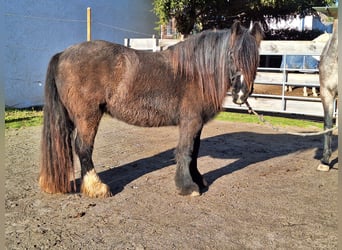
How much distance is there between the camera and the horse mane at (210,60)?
3.74 m

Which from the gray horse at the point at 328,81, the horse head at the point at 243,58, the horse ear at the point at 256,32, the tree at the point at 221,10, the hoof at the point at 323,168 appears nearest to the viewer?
the horse head at the point at 243,58

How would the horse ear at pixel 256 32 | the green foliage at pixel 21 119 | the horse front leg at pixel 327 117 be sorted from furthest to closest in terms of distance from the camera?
the green foliage at pixel 21 119 < the horse front leg at pixel 327 117 < the horse ear at pixel 256 32

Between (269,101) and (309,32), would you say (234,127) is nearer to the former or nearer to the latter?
(269,101)

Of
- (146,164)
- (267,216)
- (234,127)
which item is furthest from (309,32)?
(267,216)

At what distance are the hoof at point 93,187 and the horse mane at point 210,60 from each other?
4.87 ft

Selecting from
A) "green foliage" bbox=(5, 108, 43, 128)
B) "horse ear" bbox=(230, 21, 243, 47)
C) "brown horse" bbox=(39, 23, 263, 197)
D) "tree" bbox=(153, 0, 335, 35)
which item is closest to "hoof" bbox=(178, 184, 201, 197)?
"brown horse" bbox=(39, 23, 263, 197)

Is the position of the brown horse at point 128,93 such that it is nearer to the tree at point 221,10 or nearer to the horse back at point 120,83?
the horse back at point 120,83

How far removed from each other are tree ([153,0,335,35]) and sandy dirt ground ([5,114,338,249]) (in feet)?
20.5

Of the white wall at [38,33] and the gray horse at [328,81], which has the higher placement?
the white wall at [38,33]

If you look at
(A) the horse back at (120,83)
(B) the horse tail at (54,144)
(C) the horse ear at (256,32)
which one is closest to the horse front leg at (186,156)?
(A) the horse back at (120,83)

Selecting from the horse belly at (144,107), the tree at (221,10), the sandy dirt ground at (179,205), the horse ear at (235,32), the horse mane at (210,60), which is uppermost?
the tree at (221,10)

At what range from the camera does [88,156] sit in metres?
3.88

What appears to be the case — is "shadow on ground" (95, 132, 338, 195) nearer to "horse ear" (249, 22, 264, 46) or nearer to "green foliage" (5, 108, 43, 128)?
"horse ear" (249, 22, 264, 46)

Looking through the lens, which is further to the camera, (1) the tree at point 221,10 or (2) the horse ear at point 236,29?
(1) the tree at point 221,10
